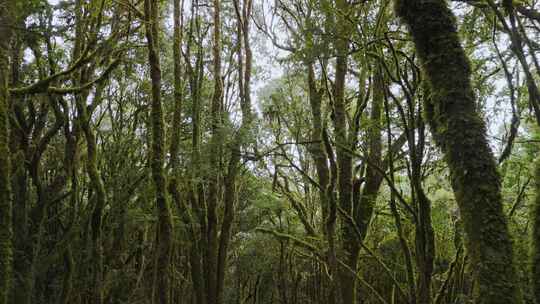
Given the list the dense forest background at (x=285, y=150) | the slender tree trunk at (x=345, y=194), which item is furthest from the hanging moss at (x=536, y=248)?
the slender tree trunk at (x=345, y=194)

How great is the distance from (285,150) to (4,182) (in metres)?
6.57

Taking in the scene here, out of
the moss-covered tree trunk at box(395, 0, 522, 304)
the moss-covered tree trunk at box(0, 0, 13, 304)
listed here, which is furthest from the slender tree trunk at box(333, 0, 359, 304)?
the moss-covered tree trunk at box(0, 0, 13, 304)

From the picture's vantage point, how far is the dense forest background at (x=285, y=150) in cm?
263

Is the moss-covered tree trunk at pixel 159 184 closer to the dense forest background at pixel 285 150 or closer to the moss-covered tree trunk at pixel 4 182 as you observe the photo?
the dense forest background at pixel 285 150

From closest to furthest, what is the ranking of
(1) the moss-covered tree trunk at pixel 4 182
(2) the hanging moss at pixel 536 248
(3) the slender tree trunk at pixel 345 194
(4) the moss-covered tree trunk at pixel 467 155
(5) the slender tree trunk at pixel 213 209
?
(4) the moss-covered tree trunk at pixel 467 155 < (2) the hanging moss at pixel 536 248 < (1) the moss-covered tree trunk at pixel 4 182 < (3) the slender tree trunk at pixel 345 194 < (5) the slender tree trunk at pixel 213 209

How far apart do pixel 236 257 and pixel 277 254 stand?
77.3 inches

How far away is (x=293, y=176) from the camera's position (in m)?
12.8

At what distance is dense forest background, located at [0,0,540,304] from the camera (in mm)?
2629

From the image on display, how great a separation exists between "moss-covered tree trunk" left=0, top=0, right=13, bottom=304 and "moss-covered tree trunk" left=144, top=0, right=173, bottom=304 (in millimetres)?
2259

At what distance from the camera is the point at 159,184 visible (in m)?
6.28

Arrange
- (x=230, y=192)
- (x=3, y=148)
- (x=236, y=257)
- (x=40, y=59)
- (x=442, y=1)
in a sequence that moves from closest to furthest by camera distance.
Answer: (x=442, y=1) < (x=3, y=148) < (x=40, y=59) < (x=230, y=192) < (x=236, y=257)

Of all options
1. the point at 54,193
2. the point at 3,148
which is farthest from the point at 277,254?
the point at 3,148

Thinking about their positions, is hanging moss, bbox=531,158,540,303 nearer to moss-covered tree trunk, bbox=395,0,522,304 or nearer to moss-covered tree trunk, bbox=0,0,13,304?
moss-covered tree trunk, bbox=395,0,522,304

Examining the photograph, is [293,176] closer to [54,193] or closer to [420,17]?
[54,193]
